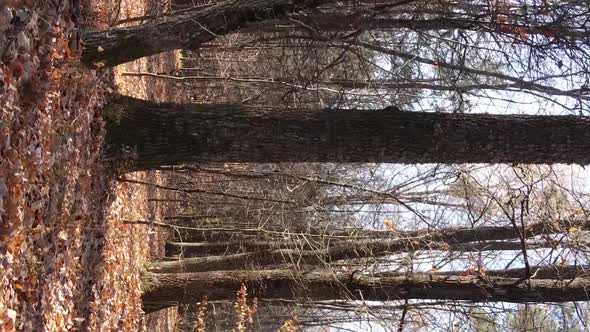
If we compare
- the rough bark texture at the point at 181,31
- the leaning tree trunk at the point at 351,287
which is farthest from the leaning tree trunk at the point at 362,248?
the rough bark texture at the point at 181,31

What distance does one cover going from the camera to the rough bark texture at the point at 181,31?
14.7 feet

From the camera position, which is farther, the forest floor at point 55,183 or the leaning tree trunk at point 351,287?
the leaning tree trunk at point 351,287

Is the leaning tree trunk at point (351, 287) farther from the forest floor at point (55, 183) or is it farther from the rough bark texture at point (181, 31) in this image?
the rough bark texture at point (181, 31)

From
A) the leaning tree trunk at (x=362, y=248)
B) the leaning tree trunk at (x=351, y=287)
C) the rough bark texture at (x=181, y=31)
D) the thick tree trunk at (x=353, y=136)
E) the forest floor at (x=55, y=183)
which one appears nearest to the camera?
the forest floor at (x=55, y=183)

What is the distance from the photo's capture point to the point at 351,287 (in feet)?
21.8

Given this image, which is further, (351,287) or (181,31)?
(351,287)

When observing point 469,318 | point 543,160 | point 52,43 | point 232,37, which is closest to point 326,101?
point 232,37

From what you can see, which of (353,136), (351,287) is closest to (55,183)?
(353,136)

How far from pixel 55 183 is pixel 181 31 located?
1451mm

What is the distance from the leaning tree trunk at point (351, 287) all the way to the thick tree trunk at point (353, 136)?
1.66m

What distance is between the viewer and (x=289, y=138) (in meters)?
5.00

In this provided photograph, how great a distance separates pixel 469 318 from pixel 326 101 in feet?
12.5

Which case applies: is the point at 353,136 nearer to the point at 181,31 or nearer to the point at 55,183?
the point at 181,31

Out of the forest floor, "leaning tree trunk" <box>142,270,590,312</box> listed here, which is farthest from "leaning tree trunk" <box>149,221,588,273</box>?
the forest floor
